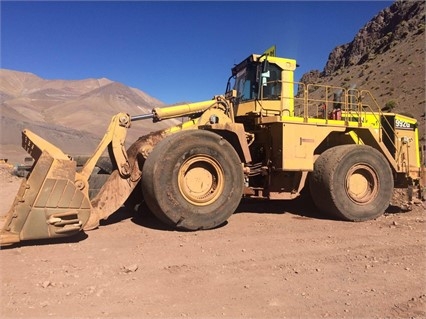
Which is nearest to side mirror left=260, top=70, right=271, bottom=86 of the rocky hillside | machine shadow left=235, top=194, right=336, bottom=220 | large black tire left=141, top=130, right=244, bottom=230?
large black tire left=141, top=130, right=244, bottom=230

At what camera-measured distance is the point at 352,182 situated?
28.4 ft

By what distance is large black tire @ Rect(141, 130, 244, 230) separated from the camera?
6.65 meters

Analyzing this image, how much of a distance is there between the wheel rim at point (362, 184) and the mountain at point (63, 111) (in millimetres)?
33879

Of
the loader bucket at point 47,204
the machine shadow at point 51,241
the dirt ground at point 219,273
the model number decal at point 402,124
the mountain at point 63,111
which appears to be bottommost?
the dirt ground at point 219,273

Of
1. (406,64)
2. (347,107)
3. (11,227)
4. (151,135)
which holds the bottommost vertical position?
(11,227)

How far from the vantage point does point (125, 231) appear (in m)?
6.68

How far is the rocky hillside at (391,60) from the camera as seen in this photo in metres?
42.0

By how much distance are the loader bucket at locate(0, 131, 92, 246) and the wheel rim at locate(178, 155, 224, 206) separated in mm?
1574

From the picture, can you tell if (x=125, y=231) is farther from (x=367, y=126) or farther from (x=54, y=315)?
(x=367, y=126)

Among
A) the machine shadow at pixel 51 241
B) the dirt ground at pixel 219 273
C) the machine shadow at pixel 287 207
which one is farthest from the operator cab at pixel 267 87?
the machine shadow at pixel 51 241

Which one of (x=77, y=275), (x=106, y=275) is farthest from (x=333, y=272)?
(x=77, y=275)

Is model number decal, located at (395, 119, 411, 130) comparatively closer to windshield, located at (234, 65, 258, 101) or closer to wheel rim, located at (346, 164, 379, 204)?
wheel rim, located at (346, 164, 379, 204)

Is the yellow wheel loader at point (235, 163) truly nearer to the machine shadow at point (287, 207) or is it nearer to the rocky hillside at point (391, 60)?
the machine shadow at point (287, 207)

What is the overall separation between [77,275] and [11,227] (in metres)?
1.43
